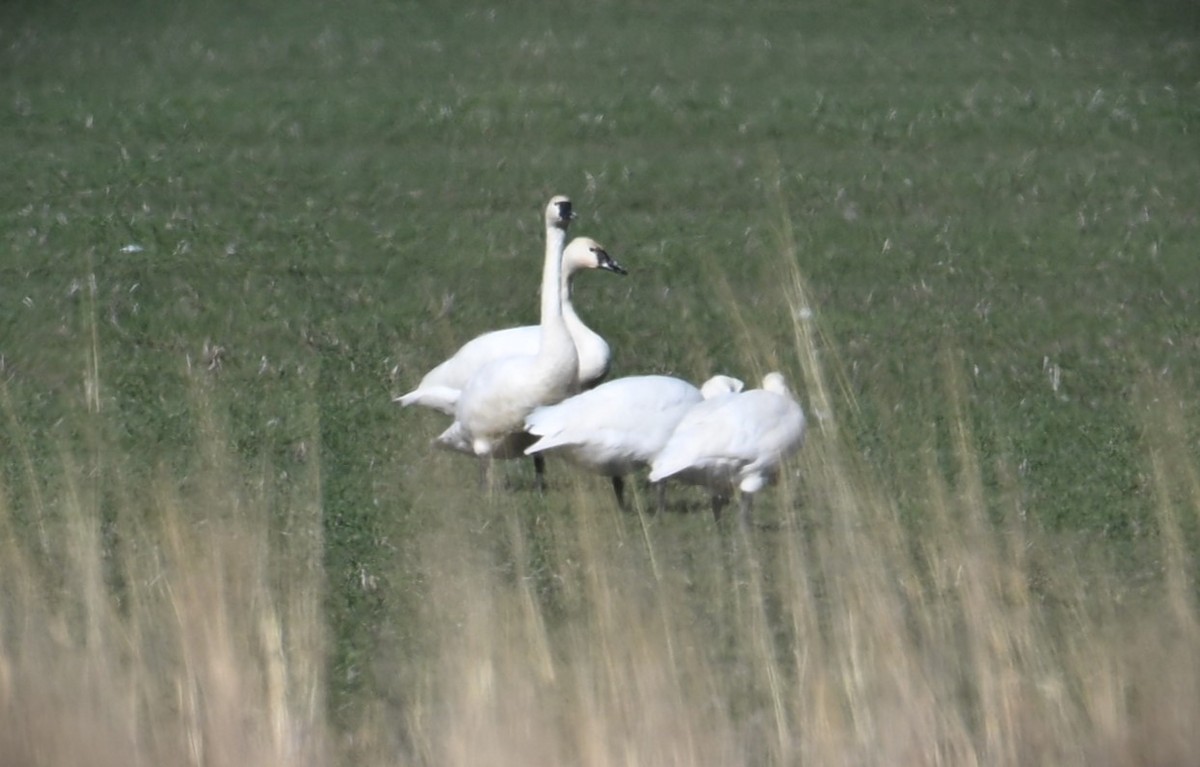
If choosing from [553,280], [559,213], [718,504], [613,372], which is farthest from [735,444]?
[613,372]

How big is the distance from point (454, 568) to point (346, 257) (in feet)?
26.4

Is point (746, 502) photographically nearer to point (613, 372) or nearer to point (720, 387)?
point (720, 387)

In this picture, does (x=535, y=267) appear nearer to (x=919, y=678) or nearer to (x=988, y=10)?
(x=988, y=10)

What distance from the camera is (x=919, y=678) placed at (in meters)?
4.10

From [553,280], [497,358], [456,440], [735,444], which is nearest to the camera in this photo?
[735,444]

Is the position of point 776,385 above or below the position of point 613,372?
above

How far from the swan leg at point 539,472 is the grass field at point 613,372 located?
0.41ft

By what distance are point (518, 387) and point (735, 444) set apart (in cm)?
119

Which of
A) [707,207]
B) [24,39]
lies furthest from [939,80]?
[24,39]

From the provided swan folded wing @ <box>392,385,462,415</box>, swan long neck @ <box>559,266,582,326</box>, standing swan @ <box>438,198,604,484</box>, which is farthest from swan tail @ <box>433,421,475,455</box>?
swan long neck @ <box>559,266,582,326</box>

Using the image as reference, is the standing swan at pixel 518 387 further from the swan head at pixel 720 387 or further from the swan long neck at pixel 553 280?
the swan head at pixel 720 387

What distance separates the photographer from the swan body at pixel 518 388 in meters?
7.89

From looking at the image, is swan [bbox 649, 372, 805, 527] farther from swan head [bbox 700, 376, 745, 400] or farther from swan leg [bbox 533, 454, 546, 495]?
swan leg [bbox 533, 454, 546, 495]

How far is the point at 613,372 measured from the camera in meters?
10.2
